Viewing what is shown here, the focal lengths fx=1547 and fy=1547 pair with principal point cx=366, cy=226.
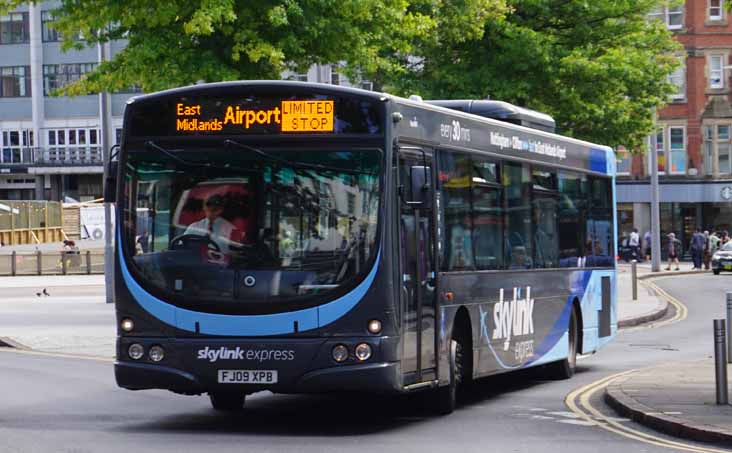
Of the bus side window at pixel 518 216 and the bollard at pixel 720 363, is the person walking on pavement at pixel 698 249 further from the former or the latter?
the bollard at pixel 720 363

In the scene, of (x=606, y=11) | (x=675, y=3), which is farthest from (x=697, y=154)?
(x=606, y=11)

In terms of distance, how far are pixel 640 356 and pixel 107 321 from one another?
1108 cm

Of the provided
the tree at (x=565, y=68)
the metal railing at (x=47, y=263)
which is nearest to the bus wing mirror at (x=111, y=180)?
the tree at (x=565, y=68)

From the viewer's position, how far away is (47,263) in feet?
187

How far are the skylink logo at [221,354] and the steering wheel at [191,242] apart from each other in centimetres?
82

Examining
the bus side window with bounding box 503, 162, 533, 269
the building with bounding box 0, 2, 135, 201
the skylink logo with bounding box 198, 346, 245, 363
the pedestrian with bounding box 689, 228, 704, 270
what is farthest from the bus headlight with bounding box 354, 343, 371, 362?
the building with bounding box 0, 2, 135, 201

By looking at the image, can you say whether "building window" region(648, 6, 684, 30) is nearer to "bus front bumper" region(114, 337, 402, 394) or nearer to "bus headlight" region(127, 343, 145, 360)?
"bus front bumper" region(114, 337, 402, 394)

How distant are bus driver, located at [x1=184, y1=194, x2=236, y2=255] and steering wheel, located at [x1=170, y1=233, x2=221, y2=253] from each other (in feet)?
0.08

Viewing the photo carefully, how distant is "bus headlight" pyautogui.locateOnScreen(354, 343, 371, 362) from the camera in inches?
497

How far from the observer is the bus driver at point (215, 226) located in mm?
12812

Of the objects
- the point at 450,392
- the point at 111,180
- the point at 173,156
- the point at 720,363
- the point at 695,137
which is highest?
the point at 695,137

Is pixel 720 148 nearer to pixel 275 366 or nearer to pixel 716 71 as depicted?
pixel 716 71

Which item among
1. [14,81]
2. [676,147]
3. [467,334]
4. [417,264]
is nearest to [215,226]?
[417,264]

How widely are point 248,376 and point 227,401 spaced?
2.33 meters
